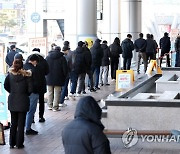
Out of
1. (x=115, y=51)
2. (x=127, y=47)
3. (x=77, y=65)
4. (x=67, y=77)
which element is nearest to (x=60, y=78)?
(x=67, y=77)

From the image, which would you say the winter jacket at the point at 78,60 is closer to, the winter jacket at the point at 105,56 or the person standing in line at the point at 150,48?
the winter jacket at the point at 105,56

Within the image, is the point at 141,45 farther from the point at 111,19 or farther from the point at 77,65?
the point at 111,19

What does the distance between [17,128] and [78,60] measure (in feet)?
23.7

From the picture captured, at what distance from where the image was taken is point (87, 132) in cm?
531

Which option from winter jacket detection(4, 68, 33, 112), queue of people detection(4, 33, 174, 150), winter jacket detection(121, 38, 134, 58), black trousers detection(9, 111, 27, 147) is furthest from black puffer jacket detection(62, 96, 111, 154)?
winter jacket detection(121, 38, 134, 58)

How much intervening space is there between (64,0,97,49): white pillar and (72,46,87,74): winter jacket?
373 centimetres

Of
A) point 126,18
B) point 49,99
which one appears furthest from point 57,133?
point 126,18

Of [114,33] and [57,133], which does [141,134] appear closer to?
[57,133]

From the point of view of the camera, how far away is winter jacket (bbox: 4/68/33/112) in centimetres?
1040

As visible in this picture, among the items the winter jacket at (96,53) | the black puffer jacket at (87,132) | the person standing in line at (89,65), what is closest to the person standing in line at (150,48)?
the winter jacket at (96,53)

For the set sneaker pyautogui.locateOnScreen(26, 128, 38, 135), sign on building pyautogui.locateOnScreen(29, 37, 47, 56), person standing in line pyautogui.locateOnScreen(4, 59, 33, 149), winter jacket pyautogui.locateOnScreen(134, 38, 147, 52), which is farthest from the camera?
winter jacket pyautogui.locateOnScreen(134, 38, 147, 52)

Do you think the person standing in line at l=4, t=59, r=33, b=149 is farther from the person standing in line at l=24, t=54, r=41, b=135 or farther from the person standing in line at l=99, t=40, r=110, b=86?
the person standing in line at l=99, t=40, r=110, b=86

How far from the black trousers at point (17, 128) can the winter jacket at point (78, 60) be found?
23.3 feet

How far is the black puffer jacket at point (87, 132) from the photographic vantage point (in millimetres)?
5223
